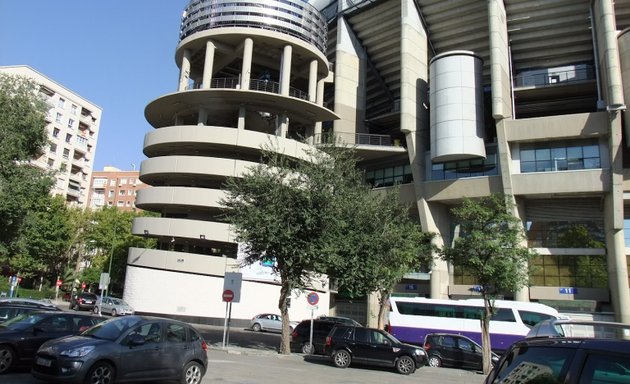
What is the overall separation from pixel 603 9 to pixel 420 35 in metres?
13.9

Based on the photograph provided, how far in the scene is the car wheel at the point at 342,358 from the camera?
1677 cm

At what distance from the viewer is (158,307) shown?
37.1 m

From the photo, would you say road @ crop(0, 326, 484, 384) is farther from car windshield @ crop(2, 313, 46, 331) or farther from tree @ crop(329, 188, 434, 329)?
tree @ crop(329, 188, 434, 329)

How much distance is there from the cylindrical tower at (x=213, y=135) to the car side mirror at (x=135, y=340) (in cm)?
2815

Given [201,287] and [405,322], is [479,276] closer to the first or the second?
[405,322]

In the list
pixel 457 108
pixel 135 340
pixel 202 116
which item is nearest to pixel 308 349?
pixel 135 340

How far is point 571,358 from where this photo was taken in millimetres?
3498

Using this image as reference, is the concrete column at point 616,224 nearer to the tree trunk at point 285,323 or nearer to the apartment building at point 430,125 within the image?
the apartment building at point 430,125

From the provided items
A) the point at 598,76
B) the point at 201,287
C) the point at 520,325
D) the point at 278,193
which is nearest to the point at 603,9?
the point at 598,76

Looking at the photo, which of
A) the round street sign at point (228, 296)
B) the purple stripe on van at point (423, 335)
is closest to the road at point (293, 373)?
the round street sign at point (228, 296)

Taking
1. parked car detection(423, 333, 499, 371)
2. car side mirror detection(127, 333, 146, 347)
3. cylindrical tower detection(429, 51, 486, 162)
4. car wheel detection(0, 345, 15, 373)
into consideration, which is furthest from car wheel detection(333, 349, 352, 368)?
cylindrical tower detection(429, 51, 486, 162)

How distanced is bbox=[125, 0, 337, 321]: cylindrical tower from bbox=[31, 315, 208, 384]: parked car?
27638 mm

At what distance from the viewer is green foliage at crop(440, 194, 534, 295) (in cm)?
1973

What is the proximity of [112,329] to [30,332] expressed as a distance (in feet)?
8.88
